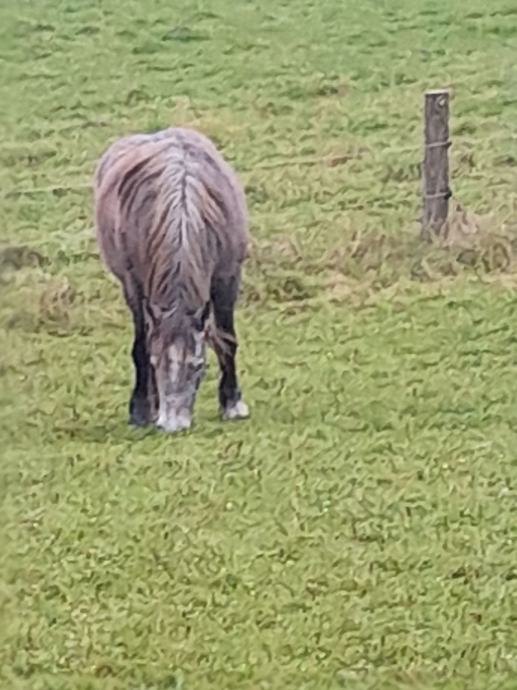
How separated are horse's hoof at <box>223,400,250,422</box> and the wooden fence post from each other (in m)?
0.61

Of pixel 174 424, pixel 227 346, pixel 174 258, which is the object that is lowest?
pixel 174 424

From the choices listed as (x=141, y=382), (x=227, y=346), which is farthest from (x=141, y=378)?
(x=227, y=346)

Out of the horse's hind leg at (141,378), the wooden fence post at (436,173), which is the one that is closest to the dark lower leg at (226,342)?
the horse's hind leg at (141,378)

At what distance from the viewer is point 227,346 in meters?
3.54

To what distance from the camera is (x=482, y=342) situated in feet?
12.3

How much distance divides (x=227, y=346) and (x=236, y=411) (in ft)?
0.36

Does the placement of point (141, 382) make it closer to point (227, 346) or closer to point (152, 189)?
point (227, 346)

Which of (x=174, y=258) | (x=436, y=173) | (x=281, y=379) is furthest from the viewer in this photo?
(x=436, y=173)

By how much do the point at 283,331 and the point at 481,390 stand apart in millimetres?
359

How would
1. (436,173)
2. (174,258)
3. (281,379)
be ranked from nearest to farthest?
(174,258)
(281,379)
(436,173)

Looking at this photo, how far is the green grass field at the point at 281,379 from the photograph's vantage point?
10.1 ft

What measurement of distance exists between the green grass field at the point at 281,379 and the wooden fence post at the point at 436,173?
0.10 feet

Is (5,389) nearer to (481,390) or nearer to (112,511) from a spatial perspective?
(112,511)

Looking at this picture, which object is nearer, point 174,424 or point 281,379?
point 174,424
